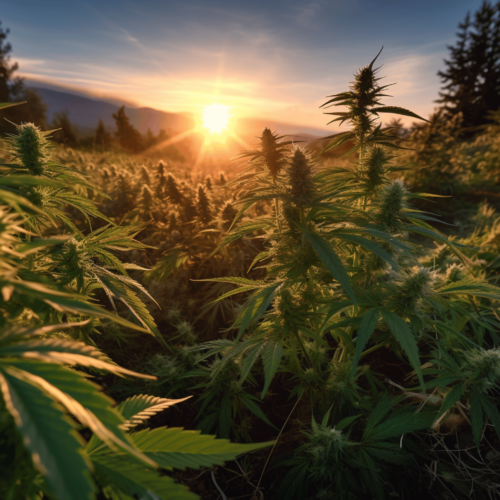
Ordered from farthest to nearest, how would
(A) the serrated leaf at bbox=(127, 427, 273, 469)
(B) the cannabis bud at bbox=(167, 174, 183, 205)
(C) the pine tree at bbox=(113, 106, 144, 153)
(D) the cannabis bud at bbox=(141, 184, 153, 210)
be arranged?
(C) the pine tree at bbox=(113, 106, 144, 153)
(D) the cannabis bud at bbox=(141, 184, 153, 210)
(B) the cannabis bud at bbox=(167, 174, 183, 205)
(A) the serrated leaf at bbox=(127, 427, 273, 469)

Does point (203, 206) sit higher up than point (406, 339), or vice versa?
point (406, 339)

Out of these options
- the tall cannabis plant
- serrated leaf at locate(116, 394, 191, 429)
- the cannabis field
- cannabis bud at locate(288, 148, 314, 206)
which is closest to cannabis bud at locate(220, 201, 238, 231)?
the cannabis field

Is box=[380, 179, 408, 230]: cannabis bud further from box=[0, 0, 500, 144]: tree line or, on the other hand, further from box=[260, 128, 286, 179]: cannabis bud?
box=[0, 0, 500, 144]: tree line

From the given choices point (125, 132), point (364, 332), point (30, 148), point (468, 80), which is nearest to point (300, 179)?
point (364, 332)

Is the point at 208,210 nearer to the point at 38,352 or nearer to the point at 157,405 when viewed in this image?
the point at 157,405

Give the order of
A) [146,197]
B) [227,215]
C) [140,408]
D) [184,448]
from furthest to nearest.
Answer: [146,197] → [227,215] → [140,408] → [184,448]

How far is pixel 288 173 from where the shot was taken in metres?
1.18

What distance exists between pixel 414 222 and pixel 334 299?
0.53 m

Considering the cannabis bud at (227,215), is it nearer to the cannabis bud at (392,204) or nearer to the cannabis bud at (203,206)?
the cannabis bud at (203,206)

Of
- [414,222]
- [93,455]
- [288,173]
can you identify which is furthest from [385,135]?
[93,455]

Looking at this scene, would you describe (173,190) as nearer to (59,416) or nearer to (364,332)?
(364,332)

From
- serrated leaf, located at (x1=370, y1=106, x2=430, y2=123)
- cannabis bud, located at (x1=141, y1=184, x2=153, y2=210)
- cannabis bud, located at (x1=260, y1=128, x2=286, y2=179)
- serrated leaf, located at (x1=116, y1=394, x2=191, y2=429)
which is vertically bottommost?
cannabis bud, located at (x1=141, y1=184, x2=153, y2=210)

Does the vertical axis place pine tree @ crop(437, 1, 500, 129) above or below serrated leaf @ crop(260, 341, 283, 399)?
above

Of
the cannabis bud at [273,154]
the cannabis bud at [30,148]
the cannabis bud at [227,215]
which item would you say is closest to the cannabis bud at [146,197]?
the cannabis bud at [227,215]
